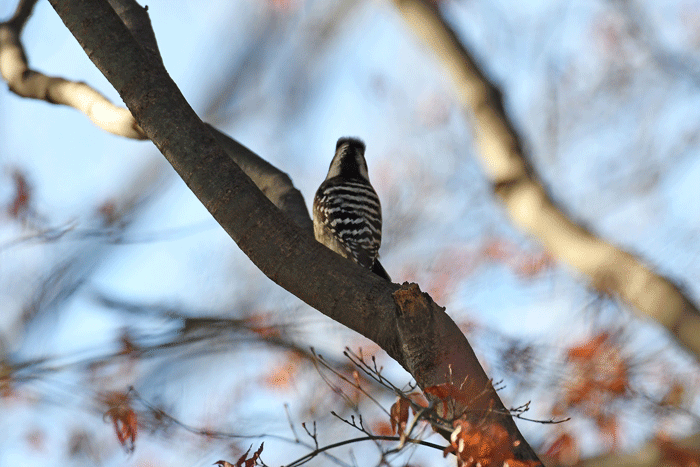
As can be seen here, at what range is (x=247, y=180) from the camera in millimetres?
3039

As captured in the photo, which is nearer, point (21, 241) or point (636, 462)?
point (636, 462)

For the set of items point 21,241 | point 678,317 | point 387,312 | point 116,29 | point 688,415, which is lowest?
point 387,312

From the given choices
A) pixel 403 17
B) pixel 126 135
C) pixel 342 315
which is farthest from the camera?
pixel 403 17

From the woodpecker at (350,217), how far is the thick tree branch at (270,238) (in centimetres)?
379

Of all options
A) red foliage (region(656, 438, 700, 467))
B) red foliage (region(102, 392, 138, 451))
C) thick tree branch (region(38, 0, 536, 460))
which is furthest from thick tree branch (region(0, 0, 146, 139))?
red foliage (region(656, 438, 700, 467))

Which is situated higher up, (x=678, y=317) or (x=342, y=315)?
(x=678, y=317)

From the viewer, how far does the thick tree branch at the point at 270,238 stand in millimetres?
2586

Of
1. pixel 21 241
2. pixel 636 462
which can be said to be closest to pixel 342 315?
pixel 636 462

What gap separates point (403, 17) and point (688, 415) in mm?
4072

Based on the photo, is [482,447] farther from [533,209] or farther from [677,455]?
[533,209]

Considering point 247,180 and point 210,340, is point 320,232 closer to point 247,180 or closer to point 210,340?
point 210,340

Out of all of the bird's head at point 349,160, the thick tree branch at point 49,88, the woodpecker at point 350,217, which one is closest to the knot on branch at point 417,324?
the thick tree branch at point 49,88

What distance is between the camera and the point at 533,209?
4461mm

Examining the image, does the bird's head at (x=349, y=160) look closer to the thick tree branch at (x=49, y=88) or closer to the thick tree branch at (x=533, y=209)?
the thick tree branch at (x=533, y=209)
